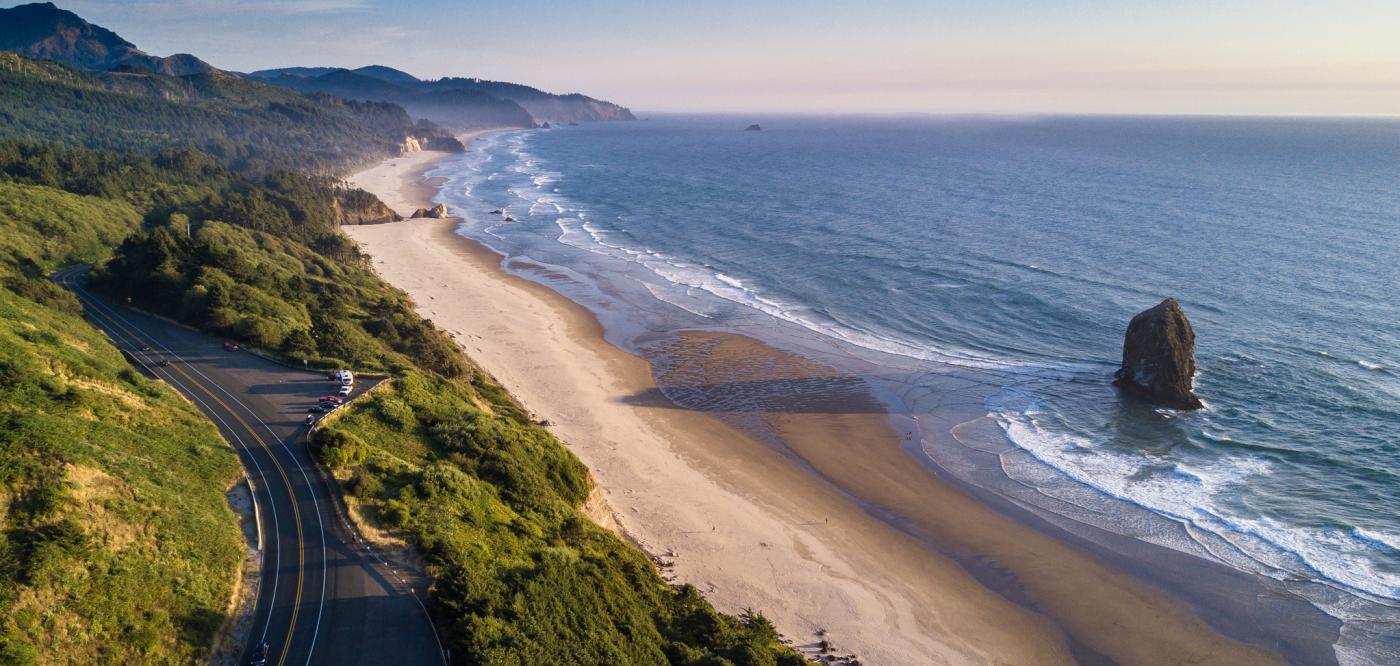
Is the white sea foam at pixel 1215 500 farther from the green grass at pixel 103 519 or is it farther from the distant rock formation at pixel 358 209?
the distant rock formation at pixel 358 209

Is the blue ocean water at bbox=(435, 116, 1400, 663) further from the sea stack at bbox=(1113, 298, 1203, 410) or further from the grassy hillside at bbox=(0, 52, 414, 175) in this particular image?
the grassy hillside at bbox=(0, 52, 414, 175)

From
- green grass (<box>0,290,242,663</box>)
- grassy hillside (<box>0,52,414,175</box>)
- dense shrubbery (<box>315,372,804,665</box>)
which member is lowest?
dense shrubbery (<box>315,372,804,665</box>)

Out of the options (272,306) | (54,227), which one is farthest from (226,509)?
(54,227)

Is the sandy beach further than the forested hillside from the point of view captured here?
Yes

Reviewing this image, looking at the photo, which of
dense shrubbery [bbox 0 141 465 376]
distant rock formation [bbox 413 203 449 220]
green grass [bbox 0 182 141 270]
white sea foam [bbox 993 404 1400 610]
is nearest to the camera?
white sea foam [bbox 993 404 1400 610]

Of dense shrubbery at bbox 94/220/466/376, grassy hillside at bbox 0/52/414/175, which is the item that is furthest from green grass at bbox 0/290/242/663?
grassy hillside at bbox 0/52/414/175

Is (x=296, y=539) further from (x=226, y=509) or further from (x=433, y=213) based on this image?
(x=433, y=213)

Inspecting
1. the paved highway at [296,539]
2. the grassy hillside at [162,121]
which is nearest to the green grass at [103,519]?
the paved highway at [296,539]
